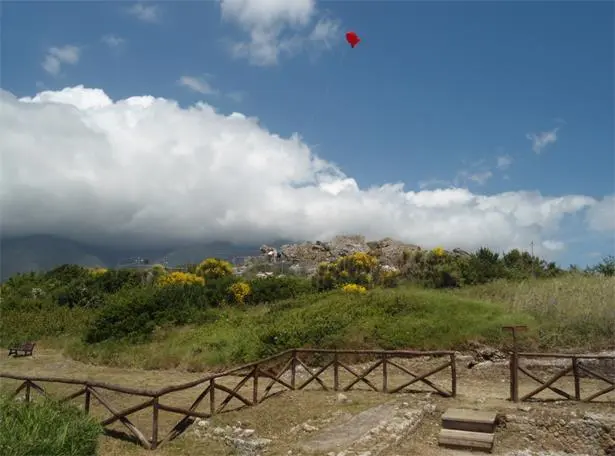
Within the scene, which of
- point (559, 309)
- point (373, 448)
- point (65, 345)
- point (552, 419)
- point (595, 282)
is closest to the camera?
point (373, 448)

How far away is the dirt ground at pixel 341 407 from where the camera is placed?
1058 centimetres

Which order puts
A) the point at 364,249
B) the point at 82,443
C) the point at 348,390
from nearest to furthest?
1. the point at 82,443
2. the point at 348,390
3. the point at 364,249

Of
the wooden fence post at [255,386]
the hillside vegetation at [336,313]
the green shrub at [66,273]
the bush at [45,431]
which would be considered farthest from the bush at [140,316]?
the green shrub at [66,273]

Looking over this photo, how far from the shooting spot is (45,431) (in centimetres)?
764

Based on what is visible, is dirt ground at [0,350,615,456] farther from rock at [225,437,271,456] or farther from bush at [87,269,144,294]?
bush at [87,269,144,294]

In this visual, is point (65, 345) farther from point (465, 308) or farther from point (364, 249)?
point (364, 249)

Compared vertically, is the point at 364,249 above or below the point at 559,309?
above

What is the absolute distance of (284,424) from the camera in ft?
39.5

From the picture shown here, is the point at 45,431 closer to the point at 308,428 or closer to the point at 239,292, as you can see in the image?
the point at 308,428

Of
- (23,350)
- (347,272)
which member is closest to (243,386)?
(23,350)

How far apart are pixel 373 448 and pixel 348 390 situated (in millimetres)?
5449

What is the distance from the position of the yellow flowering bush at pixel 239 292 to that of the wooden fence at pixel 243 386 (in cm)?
1205

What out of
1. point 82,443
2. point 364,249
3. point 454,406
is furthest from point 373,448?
point 364,249

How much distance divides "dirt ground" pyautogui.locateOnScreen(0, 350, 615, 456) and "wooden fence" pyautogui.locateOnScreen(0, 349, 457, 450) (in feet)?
0.45
